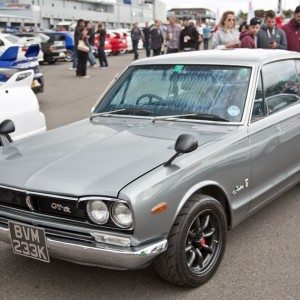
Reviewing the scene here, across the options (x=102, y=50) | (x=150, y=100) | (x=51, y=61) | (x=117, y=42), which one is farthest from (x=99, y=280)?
(x=117, y=42)

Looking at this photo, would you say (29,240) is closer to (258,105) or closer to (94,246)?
(94,246)

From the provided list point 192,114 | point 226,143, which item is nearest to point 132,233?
point 226,143

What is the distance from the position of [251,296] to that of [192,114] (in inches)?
58.0

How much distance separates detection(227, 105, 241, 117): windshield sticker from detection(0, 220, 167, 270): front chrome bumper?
1.35m

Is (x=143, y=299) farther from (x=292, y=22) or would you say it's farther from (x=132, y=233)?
(x=292, y=22)

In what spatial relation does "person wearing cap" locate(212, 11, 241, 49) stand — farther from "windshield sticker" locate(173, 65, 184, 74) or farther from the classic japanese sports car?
"windshield sticker" locate(173, 65, 184, 74)

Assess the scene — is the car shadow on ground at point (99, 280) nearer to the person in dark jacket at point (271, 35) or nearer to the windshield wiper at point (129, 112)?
the windshield wiper at point (129, 112)

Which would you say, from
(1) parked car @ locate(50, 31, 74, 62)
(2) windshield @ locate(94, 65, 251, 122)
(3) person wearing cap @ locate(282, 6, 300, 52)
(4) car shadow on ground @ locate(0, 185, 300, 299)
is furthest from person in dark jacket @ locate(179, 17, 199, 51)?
(1) parked car @ locate(50, 31, 74, 62)

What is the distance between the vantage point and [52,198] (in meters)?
2.94

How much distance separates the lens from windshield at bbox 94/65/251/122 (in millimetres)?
3883

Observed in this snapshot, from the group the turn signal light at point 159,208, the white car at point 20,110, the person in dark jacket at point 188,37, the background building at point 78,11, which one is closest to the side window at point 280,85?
the turn signal light at point 159,208

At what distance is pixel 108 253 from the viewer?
279cm

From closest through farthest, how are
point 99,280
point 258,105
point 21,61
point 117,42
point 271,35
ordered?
point 99,280, point 258,105, point 271,35, point 21,61, point 117,42

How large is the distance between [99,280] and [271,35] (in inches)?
236
